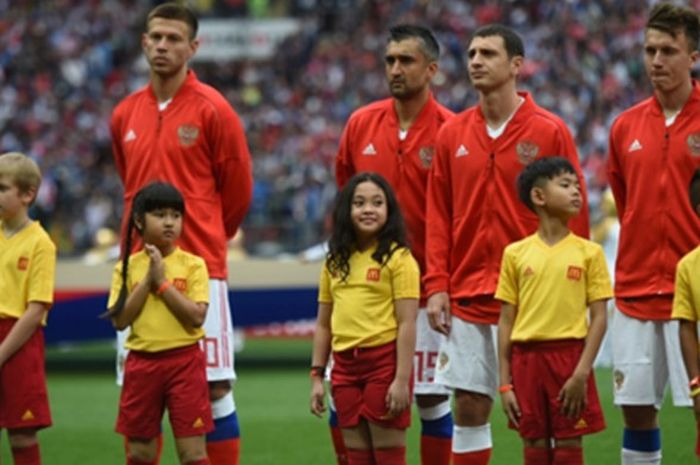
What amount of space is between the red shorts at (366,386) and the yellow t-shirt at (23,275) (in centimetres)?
153

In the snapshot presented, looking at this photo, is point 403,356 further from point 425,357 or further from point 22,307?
point 22,307

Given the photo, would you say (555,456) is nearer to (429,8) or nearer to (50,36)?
(429,8)

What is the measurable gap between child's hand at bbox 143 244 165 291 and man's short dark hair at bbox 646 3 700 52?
8.20 feet

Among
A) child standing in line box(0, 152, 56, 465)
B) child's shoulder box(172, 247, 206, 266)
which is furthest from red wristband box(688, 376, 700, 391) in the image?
child standing in line box(0, 152, 56, 465)

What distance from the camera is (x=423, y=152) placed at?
26.6 feet

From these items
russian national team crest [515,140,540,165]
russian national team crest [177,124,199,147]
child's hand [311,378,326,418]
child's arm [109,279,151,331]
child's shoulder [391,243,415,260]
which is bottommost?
child's hand [311,378,326,418]

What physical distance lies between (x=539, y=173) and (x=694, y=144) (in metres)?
0.88

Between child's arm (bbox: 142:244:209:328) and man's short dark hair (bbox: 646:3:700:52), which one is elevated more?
man's short dark hair (bbox: 646:3:700:52)

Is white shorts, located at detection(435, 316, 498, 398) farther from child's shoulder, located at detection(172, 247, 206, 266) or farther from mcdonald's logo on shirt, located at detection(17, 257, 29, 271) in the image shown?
mcdonald's logo on shirt, located at detection(17, 257, 29, 271)

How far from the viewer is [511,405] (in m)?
6.93

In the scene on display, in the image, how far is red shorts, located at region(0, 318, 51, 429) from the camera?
7695 millimetres

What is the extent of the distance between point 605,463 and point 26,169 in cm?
374

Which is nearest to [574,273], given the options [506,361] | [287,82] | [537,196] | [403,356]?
[537,196]

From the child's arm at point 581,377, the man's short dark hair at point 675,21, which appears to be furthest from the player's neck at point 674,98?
the child's arm at point 581,377
